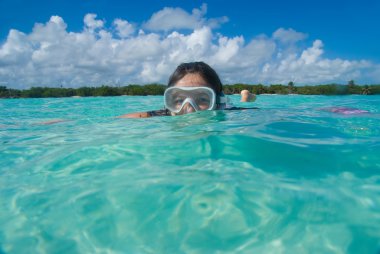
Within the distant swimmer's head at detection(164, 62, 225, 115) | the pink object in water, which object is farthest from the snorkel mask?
the pink object in water

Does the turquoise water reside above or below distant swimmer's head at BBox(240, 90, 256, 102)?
below

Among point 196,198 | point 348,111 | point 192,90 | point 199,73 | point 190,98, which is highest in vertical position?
point 199,73

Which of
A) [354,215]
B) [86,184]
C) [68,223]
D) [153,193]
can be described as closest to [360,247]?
[354,215]

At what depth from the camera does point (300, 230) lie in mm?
1401

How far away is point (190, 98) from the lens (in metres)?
4.89

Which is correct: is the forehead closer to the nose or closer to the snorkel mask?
the snorkel mask

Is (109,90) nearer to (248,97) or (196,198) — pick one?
(248,97)

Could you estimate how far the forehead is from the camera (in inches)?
201

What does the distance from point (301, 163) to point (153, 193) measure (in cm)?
120

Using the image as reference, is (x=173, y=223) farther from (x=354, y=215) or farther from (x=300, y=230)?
(x=354, y=215)

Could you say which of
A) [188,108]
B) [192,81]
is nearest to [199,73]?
[192,81]

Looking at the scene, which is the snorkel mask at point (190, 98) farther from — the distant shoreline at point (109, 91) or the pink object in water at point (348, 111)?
the distant shoreline at point (109, 91)

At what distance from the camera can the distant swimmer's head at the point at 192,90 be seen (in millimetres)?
4855

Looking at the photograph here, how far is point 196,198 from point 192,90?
3328mm
